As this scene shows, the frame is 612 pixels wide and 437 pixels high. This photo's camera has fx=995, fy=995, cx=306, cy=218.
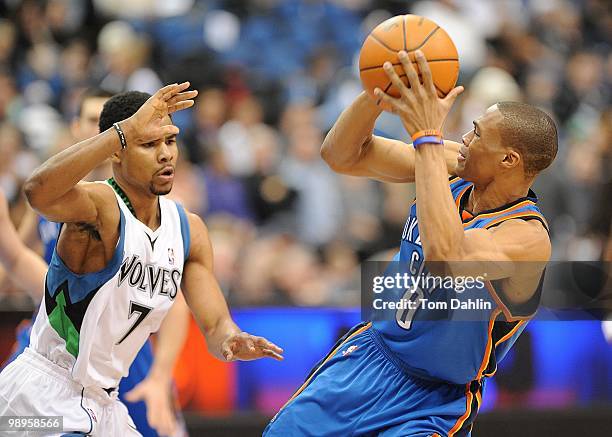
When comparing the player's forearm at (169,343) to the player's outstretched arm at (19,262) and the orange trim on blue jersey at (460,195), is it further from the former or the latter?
the orange trim on blue jersey at (460,195)

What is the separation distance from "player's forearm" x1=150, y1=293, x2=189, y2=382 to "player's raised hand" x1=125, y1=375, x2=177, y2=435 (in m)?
0.05

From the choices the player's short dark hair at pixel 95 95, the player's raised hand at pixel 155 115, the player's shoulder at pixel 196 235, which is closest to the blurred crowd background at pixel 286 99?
the player's short dark hair at pixel 95 95

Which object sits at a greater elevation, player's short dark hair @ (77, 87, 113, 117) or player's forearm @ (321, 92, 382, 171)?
player's short dark hair @ (77, 87, 113, 117)

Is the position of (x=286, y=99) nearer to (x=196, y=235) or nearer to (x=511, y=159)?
(x=196, y=235)

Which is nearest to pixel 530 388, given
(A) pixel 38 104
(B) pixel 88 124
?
(B) pixel 88 124

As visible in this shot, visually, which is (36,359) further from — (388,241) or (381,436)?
(388,241)

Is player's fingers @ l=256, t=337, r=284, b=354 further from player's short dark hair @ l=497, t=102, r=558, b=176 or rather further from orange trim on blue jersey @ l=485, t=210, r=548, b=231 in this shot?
player's short dark hair @ l=497, t=102, r=558, b=176

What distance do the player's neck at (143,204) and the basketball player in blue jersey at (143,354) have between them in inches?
28.6

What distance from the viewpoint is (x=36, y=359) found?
4.49 m

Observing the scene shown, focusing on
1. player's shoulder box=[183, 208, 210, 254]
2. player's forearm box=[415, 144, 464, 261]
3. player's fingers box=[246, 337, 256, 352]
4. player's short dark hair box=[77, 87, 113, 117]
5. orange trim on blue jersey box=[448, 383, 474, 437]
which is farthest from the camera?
player's short dark hair box=[77, 87, 113, 117]

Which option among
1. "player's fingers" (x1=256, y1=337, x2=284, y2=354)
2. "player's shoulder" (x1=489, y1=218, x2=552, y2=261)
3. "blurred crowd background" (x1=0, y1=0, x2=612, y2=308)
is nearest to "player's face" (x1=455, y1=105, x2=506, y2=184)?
"player's shoulder" (x1=489, y1=218, x2=552, y2=261)

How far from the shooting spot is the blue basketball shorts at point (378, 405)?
423 cm

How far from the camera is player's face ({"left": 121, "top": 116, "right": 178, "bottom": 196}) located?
440 centimetres

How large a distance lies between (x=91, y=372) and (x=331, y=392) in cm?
107
